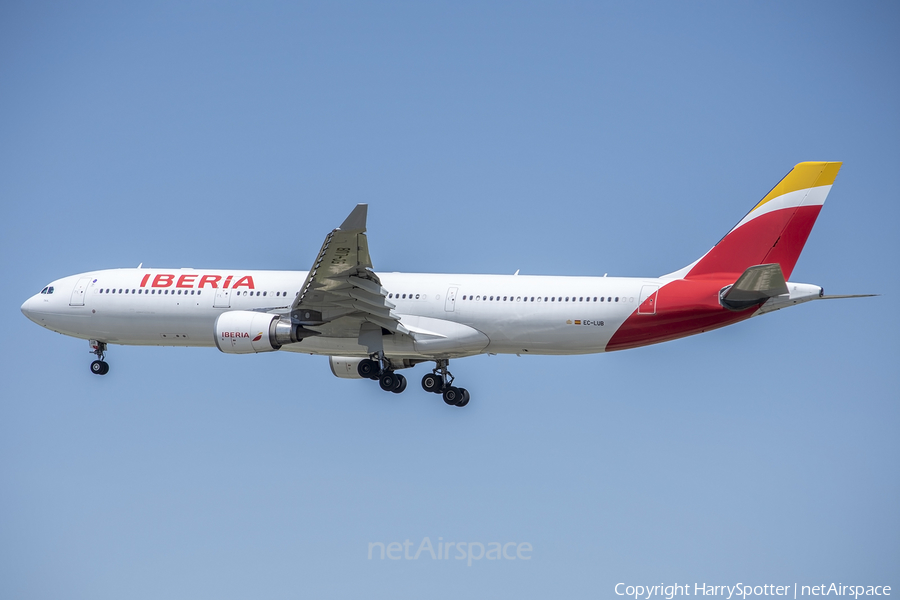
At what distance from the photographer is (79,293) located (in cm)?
4306

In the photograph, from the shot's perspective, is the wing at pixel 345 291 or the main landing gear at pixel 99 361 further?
the main landing gear at pixel 99 361

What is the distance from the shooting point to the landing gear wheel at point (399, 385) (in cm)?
4078

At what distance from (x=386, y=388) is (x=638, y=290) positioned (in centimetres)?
1128

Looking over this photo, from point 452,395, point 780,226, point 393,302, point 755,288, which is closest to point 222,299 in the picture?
point 393,302

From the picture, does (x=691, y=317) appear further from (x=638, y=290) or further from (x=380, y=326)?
(x=380, y=326)

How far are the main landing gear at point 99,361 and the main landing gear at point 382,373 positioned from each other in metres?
12.1

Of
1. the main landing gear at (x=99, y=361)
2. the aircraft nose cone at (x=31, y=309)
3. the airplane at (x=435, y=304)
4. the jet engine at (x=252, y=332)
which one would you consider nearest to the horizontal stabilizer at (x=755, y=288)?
the airplane at (x=435, y=304)

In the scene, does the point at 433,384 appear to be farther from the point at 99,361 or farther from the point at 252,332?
the point at 99,361

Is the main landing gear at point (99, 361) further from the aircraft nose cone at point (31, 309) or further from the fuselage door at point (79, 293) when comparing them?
the aircraft nose cone at point (31, 309)

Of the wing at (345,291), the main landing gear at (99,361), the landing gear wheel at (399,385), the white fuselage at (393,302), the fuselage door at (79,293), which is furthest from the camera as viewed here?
the main landing gear at (99,361)

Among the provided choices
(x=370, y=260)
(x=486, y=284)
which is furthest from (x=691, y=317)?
(x=370, y=260)

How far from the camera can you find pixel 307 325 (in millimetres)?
38062

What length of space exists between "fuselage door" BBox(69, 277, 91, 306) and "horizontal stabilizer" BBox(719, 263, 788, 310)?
88.0 feet

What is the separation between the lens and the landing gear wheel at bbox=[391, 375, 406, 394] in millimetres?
40781
